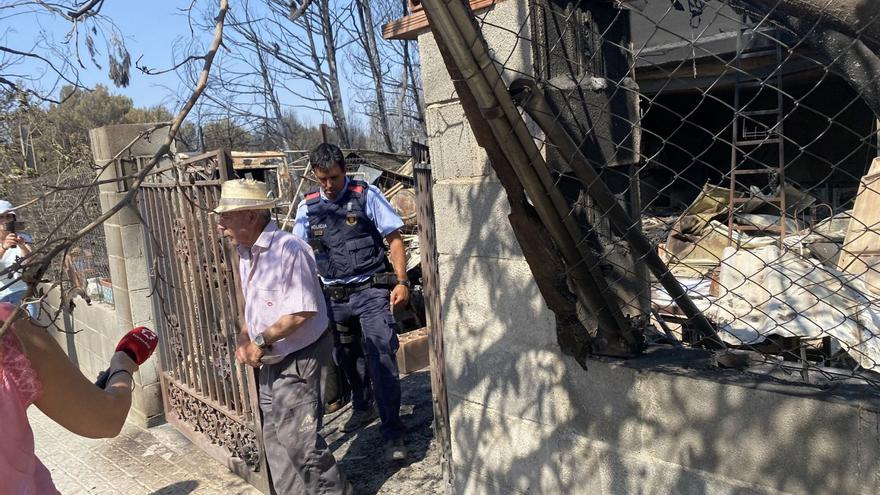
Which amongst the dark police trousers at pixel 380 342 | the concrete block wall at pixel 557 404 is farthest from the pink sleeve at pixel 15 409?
the dark police trousers at pixel 380 342

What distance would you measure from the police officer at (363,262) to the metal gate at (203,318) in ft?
2.42

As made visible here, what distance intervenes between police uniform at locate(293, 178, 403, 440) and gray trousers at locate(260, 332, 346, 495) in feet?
2.19

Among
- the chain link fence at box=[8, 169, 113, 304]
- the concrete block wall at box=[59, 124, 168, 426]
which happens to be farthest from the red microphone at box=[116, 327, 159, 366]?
the chain link fence at box=[8, 169, 113, 304]

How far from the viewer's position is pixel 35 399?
2082 mm

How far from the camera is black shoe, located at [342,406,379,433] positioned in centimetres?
508

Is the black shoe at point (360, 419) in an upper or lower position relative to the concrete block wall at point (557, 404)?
lower

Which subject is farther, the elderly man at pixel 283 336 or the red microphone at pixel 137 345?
the elderly man at pixel 283 336

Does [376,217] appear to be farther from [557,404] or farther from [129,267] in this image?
[557,404]

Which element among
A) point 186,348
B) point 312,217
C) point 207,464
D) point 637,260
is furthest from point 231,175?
point 637,260

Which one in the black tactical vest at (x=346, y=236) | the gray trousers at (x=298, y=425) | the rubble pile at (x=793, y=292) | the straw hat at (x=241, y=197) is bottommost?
the gray trousers at (x=298, y=425)

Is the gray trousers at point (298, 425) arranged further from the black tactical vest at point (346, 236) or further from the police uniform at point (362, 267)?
the black tactical vest at point (346, 236)

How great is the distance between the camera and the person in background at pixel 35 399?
1.99m

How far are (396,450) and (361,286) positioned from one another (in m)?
1.14

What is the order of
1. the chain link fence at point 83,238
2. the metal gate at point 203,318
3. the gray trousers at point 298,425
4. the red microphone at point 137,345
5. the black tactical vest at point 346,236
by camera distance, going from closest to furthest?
1. the red microphone at point 137,345
2. the gray trousers at point 298,425
3. the metal gate at point 203,318
4. the black tactical vest at point 346,236
5. the chain link fence at point 83,238
